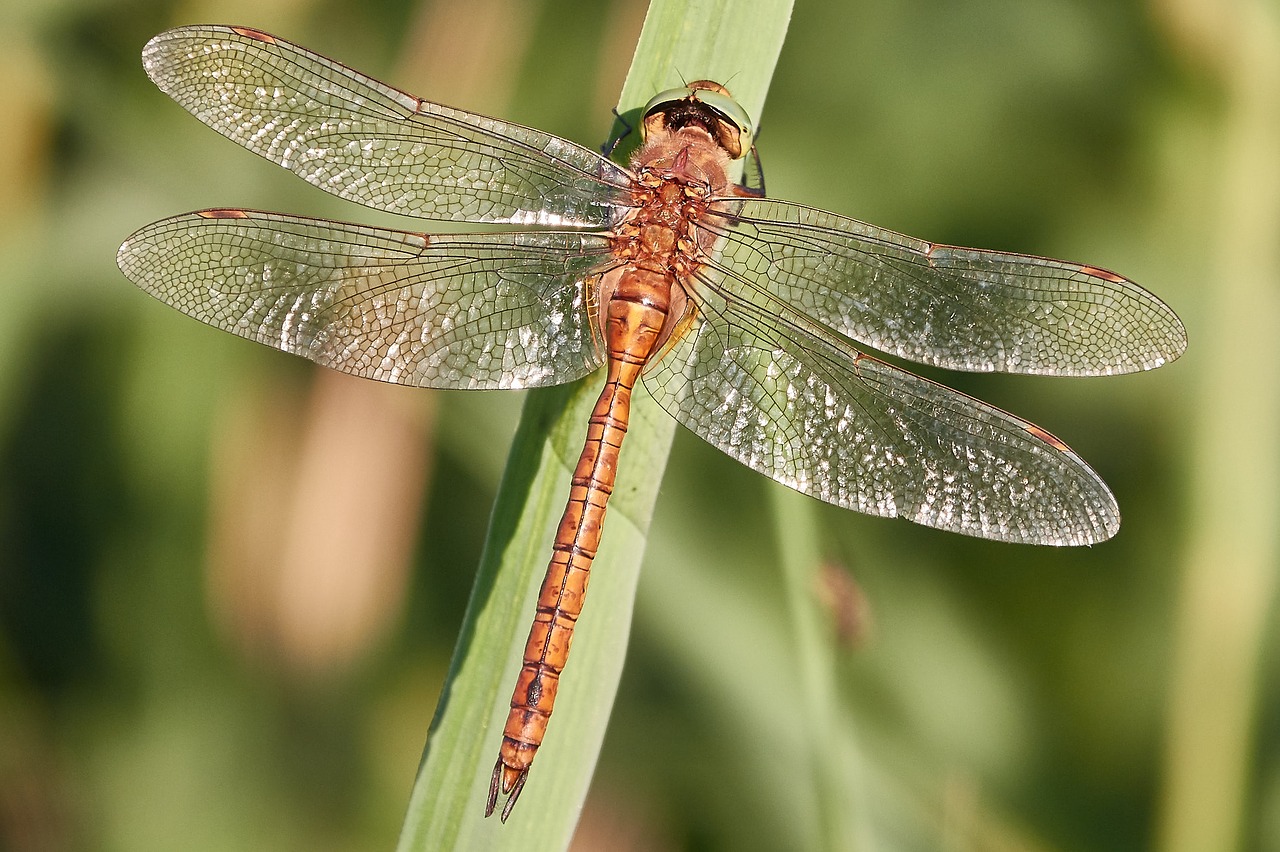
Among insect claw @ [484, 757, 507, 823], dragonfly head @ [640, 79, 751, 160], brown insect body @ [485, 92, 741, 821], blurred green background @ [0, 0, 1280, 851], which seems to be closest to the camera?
insect claw @ [484, 757, 507, 823]

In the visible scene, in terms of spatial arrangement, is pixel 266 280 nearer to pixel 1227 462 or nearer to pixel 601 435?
pixel 601 435

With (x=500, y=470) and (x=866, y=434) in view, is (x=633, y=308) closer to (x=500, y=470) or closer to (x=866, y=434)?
(x=866, y=434)

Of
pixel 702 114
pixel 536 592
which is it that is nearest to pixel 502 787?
pixel 536 592

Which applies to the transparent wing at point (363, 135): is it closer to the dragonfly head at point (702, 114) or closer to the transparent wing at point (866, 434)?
the dragonfly head at point (702, 114)

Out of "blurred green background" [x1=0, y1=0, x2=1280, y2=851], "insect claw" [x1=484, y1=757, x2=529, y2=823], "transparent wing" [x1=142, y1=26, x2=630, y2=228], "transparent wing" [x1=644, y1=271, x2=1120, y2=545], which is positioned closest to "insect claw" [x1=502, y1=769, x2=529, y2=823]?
"insect claw" [x1=484, y1=757, x2=529, y2=823]

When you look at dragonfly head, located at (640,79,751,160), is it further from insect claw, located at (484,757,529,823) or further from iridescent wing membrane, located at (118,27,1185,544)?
insect claw, located at (484,757,529,823)

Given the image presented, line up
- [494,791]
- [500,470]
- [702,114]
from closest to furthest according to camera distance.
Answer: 1. [494,791]
2. [702,114]
3. [500,470]

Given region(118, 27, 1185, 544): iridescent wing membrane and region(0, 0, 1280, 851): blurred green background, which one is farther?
region(0, 0, 1280, 851): blurred green background

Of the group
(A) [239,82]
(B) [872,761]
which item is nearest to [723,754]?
(B) [872,761]
